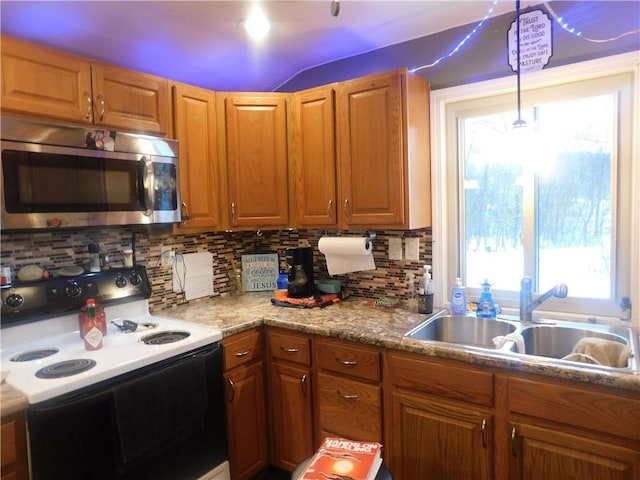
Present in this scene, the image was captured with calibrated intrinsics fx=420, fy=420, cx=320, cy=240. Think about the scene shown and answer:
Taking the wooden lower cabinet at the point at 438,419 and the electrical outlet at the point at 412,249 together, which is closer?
the wooden lower cabinet at the point at 438,419

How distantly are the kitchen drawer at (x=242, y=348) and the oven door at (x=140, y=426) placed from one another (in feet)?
0.25

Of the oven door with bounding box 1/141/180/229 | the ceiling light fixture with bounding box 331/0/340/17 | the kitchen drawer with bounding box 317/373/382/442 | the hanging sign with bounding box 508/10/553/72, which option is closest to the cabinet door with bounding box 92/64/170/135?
the oven door with bounding box 1/141/180/229

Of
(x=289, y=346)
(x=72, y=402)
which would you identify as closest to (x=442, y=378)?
(x=289, y=346)

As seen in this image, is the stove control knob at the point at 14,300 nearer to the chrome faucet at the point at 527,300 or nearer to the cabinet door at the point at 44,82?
the cabinet door at the point at 44,82

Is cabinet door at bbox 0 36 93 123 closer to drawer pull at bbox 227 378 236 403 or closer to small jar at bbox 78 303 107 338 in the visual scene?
small jar at bbox 78 303 107 338

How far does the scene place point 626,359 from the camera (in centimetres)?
150

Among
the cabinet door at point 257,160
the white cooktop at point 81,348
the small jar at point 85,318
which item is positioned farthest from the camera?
the cabinet door at point 257,160

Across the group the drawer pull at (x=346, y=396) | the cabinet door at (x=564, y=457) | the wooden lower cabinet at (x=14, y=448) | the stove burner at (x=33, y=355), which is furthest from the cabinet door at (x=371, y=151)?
the wooden lower cabinet at (x=14, y=448)

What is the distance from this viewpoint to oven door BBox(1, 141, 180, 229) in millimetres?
1556

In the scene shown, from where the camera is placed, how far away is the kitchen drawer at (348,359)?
1.82 meters

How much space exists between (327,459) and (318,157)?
1.55m

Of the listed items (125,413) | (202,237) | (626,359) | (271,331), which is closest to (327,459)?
(125,413)

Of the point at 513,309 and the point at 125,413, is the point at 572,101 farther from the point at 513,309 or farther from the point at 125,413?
the point at 125,413

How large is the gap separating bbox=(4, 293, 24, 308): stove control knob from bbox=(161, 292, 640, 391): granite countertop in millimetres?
671
